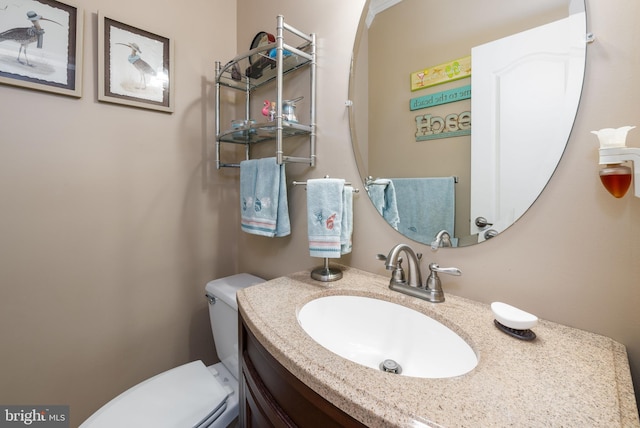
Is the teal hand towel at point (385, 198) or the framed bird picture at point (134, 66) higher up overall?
the framed bird picture at point (134, 66)

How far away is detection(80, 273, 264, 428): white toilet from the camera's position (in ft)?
2.67

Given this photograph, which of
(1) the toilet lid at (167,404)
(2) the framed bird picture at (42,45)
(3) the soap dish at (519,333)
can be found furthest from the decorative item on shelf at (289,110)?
(1) the toilet lid at (167,404)

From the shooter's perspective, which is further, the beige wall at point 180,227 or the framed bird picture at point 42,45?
the framed bird picture at point 42,45

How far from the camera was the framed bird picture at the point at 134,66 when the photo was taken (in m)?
1.11

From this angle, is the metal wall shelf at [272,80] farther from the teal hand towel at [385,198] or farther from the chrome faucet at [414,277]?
the chrome faucet at [414,277]

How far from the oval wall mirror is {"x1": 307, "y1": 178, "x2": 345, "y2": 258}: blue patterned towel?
141mm

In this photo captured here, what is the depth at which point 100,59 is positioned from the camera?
110cm

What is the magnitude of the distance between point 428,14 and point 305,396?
3.31 ft

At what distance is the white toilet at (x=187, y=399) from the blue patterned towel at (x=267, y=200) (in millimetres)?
346

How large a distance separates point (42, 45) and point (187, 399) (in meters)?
1.45

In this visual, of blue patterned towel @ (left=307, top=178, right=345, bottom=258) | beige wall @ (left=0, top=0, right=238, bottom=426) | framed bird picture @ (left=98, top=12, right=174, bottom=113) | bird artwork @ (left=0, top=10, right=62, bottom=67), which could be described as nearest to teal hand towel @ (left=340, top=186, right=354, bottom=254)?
blue patterned towel @ (left=307, top=178, right=345, bottom=258)

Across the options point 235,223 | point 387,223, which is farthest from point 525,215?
point 235,223

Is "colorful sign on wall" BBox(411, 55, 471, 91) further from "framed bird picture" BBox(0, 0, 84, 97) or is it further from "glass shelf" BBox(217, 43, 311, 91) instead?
"framed bird picture" BBox(0, 0, 84, 97)

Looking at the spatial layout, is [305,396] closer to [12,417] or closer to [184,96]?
[12,417]
